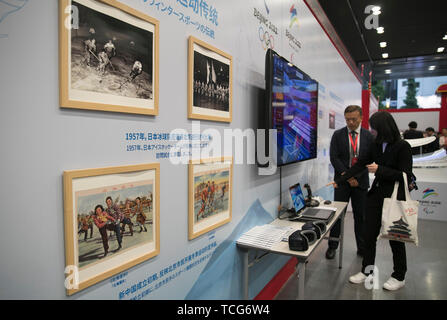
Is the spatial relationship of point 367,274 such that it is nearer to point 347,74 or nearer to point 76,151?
point 76,151

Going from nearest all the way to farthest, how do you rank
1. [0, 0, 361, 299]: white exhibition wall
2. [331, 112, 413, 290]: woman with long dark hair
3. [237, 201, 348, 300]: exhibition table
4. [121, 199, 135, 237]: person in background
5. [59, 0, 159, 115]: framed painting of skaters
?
1. [0, 0, 361, 299]: white exhibition wall
2. [59, 0, 159, 115]: framed painting of skaters
3. [121, 199, 135, 237]: person in background
4. [237, 201, 348, 300]: exhibition table
5. [331, 112, 413, 290]: woman with long dark hair

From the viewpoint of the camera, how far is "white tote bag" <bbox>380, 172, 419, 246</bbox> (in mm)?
2248

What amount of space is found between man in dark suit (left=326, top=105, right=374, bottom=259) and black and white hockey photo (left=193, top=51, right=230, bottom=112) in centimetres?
213

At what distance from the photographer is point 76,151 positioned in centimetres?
95

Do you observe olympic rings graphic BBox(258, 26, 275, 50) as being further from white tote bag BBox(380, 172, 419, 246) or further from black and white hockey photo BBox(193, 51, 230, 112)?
white tote bag BBox(380, 172, 419, 246)

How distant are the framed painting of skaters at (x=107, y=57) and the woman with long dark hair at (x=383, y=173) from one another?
6.21 feet

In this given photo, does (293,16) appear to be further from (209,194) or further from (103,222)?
(103,222)

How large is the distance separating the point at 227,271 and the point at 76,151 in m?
1.24

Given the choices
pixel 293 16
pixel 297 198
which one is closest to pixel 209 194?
pixel 297 198

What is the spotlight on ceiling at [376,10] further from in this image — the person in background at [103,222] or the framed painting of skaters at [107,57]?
the person in background at [103,222]

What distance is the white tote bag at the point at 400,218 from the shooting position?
225 centimetres

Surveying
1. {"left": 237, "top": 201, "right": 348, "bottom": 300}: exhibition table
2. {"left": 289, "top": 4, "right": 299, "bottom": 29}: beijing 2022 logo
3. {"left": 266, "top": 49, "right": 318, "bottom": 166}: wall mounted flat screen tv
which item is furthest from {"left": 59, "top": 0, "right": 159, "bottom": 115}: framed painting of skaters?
{"left": 289, "top": 4, "right": 299, "bottom": 29}: beijing 2022 logo

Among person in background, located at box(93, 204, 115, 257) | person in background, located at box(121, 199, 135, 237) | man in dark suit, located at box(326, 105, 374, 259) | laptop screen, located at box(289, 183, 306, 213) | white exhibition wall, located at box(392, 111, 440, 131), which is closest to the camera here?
person in background, located at box(93, 204, 115, 257)

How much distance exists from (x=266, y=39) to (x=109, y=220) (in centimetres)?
184
